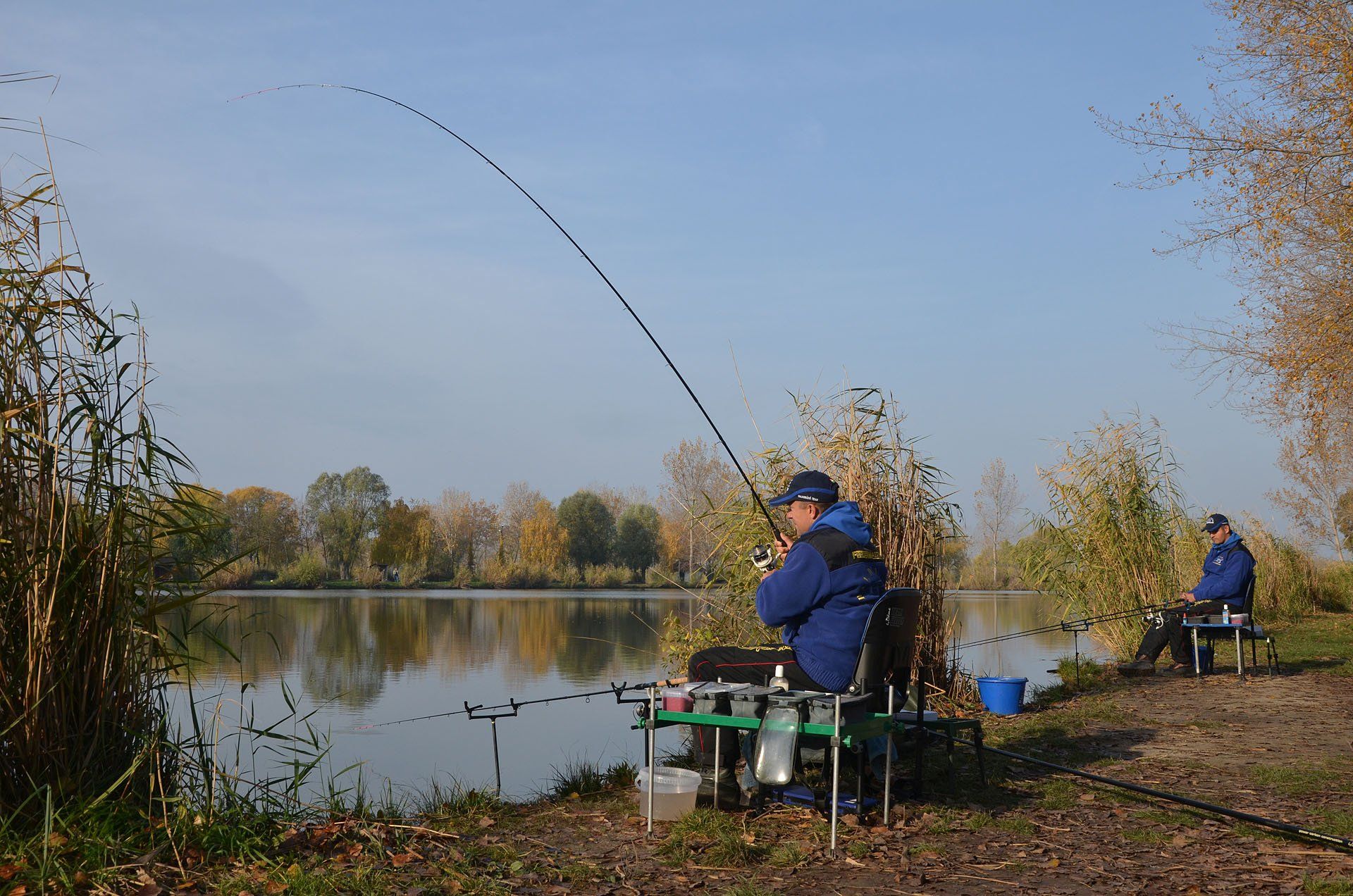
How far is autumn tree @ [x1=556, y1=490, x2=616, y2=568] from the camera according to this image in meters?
52.7

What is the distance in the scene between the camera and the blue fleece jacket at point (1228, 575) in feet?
32.1

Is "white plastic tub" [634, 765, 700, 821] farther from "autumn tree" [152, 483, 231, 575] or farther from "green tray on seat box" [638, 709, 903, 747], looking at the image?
"autumn tree" [152, 483, 231, 575]

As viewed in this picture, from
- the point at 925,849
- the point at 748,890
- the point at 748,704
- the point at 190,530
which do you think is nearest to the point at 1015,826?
the point at 925,849

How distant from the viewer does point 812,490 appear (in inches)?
203

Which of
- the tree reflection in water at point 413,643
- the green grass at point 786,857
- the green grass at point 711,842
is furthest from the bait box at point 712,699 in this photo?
the tree reflection in water at point 413,643

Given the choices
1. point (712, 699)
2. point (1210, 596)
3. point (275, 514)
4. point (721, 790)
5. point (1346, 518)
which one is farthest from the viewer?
point (275, 514)

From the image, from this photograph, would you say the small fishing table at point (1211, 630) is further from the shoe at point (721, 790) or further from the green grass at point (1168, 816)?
the shoe at point (721, 790)

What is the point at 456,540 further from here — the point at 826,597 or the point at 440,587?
the point at 826,597

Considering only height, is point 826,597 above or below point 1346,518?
below

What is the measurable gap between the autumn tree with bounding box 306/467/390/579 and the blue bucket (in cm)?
4206

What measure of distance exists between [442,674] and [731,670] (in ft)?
33.8

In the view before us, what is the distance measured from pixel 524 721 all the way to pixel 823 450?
4.94 metres

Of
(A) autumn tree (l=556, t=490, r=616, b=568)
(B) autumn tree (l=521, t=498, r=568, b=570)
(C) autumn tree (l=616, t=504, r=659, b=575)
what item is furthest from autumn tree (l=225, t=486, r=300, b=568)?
(C) autumn tree (l=616, t=504, r=659, b=575)

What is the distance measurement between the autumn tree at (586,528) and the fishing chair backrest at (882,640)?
156 ft
